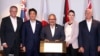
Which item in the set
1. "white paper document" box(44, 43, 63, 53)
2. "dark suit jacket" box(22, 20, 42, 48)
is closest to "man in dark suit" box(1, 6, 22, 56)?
"dark suit jacket" box(22, 20, 42, 48)

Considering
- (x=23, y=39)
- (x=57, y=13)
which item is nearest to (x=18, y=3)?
(x=57, y=13)

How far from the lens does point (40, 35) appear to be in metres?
5.06

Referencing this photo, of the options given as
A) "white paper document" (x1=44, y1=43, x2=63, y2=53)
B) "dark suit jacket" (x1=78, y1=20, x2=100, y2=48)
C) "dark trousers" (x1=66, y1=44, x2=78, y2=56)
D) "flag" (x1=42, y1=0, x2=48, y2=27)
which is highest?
"flag" (x1=42, y1=0, x2=48, y2=27)

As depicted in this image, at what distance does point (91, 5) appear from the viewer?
629 cm

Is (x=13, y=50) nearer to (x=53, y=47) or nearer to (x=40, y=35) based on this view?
(x=40, y=35)

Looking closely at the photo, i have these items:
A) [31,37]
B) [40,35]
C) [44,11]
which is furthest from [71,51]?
[44,11]

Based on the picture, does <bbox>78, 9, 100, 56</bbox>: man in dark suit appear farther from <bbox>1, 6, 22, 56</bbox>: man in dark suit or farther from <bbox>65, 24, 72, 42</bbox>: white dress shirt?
<bbox>1, 6, 22, 56</bbox>: man in dark suit

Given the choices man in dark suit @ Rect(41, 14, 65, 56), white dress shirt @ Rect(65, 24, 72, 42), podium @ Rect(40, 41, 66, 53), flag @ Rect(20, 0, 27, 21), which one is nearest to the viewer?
podium @ Rect(40, 41, 66, 53)

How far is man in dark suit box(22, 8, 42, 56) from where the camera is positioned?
501cm

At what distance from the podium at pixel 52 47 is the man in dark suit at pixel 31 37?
29 cm

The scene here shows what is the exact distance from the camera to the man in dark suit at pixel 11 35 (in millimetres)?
4980

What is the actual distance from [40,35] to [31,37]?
0.67ft

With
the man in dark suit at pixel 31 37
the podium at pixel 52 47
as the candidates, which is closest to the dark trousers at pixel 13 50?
the man in dark suit at pixel 31 37

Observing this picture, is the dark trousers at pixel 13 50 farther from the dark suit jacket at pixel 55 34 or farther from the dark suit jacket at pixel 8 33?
the dark suit jacket at pixel 55 34
